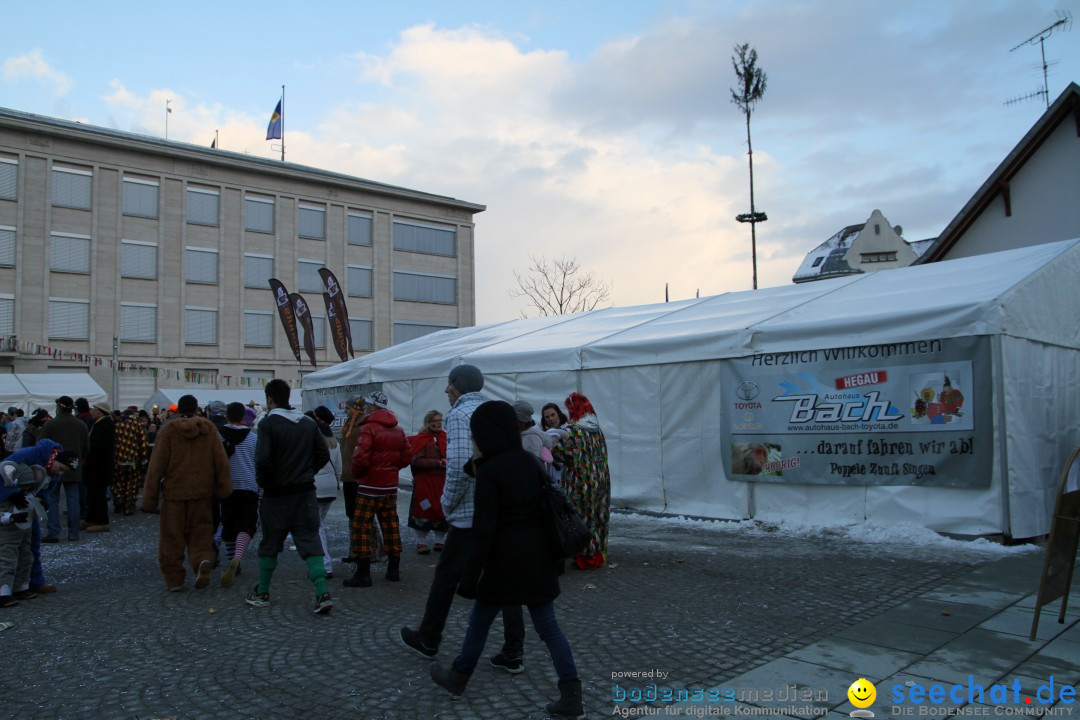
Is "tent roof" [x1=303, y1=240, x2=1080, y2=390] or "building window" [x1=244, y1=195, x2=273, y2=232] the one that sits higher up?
"building window" [x1=244, y1=195, x2=273, y2=232]

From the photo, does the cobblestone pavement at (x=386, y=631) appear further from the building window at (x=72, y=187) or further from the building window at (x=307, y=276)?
the building window at (x=307, y=276)

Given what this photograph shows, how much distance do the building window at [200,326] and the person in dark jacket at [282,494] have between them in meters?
Answer: 37.8

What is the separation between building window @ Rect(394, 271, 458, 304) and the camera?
159 ft

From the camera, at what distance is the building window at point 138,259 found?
39094 mm

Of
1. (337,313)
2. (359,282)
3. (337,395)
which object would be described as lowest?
(337,395)

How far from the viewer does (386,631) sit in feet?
17.9

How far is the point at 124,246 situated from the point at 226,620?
127 feet

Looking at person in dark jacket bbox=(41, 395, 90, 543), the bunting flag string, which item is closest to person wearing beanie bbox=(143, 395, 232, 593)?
person in dark jacket bbox=(41, 395, 90, 543)

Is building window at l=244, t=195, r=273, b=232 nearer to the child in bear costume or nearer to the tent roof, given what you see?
the tent roof

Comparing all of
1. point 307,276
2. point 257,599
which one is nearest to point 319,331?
point 307,276

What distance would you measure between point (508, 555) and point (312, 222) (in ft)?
145

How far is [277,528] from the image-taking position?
620 centimetres

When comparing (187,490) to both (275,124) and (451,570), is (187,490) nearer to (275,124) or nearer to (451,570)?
(451,570)

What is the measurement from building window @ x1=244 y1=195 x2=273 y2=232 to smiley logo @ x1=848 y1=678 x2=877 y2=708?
43379mm
